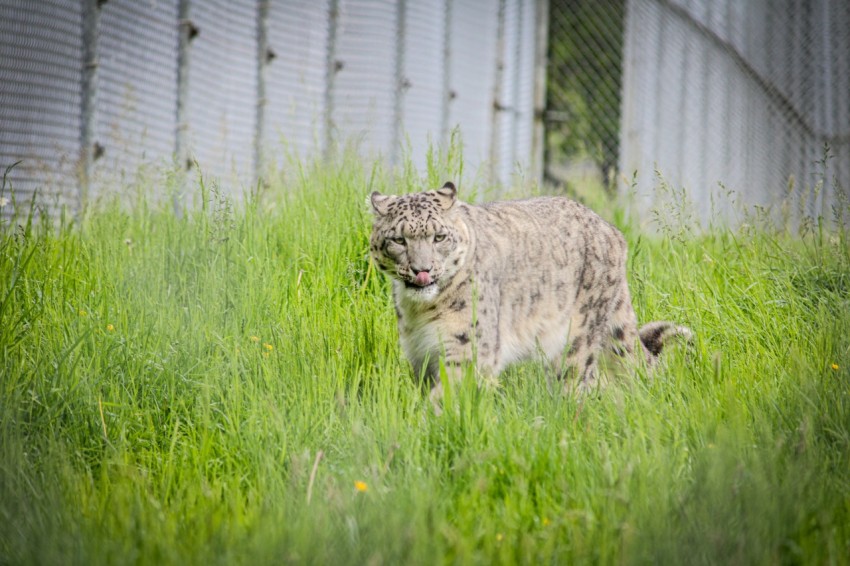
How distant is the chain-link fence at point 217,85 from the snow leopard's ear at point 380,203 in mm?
1183

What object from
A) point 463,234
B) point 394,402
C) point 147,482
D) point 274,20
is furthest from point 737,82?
point 147,482

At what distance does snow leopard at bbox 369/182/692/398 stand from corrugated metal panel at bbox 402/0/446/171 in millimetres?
5720

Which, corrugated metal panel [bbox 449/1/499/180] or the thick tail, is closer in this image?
the thick tail

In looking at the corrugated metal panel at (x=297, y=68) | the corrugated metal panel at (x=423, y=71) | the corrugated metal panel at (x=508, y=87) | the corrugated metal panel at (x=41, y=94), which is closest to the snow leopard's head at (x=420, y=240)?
the corrugated metal panel at (x=41, y=94)

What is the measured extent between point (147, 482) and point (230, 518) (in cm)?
49

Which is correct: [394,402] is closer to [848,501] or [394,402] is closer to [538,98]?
[848,501]

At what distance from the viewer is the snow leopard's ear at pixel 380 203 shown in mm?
4594

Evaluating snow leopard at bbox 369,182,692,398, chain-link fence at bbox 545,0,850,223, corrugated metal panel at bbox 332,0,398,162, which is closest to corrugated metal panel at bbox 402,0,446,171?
corrugated metal panel at bbox 332,0,398,162

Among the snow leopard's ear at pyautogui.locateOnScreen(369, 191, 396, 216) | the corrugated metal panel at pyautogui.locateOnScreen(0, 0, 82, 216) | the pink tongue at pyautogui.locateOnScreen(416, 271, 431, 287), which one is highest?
the corrugated metal panel at pyautogui.locateOnScreen(0, 0, 82, 216)

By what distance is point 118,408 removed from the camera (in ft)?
12.7

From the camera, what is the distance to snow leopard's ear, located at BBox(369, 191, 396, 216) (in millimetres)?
4594

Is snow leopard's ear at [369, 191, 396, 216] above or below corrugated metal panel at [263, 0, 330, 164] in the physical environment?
below

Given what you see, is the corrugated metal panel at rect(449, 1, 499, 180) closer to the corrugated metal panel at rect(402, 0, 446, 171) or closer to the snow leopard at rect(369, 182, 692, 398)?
the corrugated metal panel at rect(402, 0, 446, 171)

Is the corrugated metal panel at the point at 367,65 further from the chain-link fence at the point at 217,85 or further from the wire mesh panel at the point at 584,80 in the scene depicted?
the wire mesh panel at the point at 584,80
